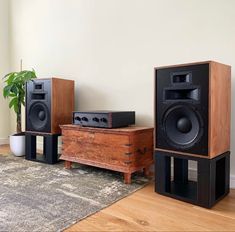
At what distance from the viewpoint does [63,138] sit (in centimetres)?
223

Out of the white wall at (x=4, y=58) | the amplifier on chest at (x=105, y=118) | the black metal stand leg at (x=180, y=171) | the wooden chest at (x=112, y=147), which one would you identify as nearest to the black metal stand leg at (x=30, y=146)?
the wooden chest at (x=112, y=147)

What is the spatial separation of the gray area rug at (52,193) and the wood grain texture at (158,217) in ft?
0.27

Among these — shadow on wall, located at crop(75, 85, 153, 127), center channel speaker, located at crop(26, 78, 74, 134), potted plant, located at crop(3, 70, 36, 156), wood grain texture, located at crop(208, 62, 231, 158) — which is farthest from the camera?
potted plant, located at crop(3, 70, 36, 156)

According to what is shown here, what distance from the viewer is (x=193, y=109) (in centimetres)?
145

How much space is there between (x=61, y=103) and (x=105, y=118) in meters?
0.74

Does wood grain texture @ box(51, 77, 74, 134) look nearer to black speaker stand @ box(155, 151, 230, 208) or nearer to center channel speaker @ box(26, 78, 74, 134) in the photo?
center channel speaker @ box(26, 78, 74, 134)

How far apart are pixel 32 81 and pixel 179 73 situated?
1.57m

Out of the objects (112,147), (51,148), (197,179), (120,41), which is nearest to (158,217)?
(197,179)

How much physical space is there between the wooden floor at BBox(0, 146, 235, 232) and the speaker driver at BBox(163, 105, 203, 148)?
375mm

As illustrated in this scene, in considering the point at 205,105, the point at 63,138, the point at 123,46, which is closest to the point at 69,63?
the point at 123,46

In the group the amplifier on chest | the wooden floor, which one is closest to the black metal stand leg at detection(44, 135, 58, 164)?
the amplifier on chest

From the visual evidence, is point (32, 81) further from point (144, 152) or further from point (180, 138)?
point (180, 138)

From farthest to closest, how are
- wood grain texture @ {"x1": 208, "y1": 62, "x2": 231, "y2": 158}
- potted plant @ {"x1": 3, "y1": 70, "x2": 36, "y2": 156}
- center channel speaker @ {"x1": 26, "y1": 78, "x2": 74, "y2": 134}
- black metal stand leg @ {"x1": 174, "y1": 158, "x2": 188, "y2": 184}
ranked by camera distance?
potted plant @ {"x1": 3, "y1": 70, "x2": 36, "y2": 156} → center channel speaker @ {"x1": 26, "y1": 78, "x2": 74, "y2": 134} → black metal stand leg @ {"x1": 174, "y1": 158, "x2": 188, "y2": 184} → wood grain texture @ {"x1": 208, "y1": 62, "x2": 231, "y2": 158}

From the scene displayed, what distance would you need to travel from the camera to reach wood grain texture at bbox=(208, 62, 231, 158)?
1.39 metres
